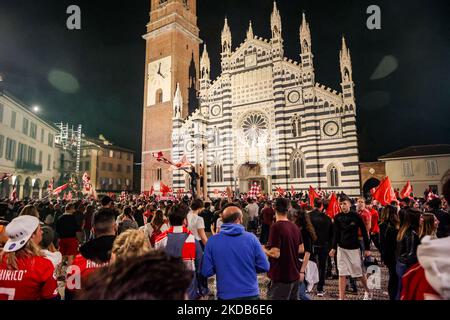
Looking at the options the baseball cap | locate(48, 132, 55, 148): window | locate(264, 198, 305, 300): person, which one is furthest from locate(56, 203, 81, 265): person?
locate(48, 132, 55, 148): window

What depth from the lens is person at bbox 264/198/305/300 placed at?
3.78 meters

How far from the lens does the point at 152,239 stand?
5734 mm

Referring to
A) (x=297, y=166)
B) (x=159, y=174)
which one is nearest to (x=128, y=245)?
(x=297, y=166)

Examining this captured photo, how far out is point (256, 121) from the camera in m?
28.8

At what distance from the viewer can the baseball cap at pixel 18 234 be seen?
8.02ft

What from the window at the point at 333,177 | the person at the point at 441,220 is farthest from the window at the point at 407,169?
the person at the point at 441,220

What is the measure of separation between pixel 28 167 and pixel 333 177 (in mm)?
29220

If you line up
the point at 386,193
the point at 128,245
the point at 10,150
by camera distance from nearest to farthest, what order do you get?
the point at 128,245, the point at 386,193, the point at 10,150

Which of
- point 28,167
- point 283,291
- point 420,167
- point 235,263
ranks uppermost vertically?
point 28,167

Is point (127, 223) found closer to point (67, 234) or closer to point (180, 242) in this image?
point (67, 234)

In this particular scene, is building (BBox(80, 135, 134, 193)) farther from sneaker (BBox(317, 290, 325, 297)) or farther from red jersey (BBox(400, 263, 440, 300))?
red jersey (BBox(400, 263, 440, 300))
